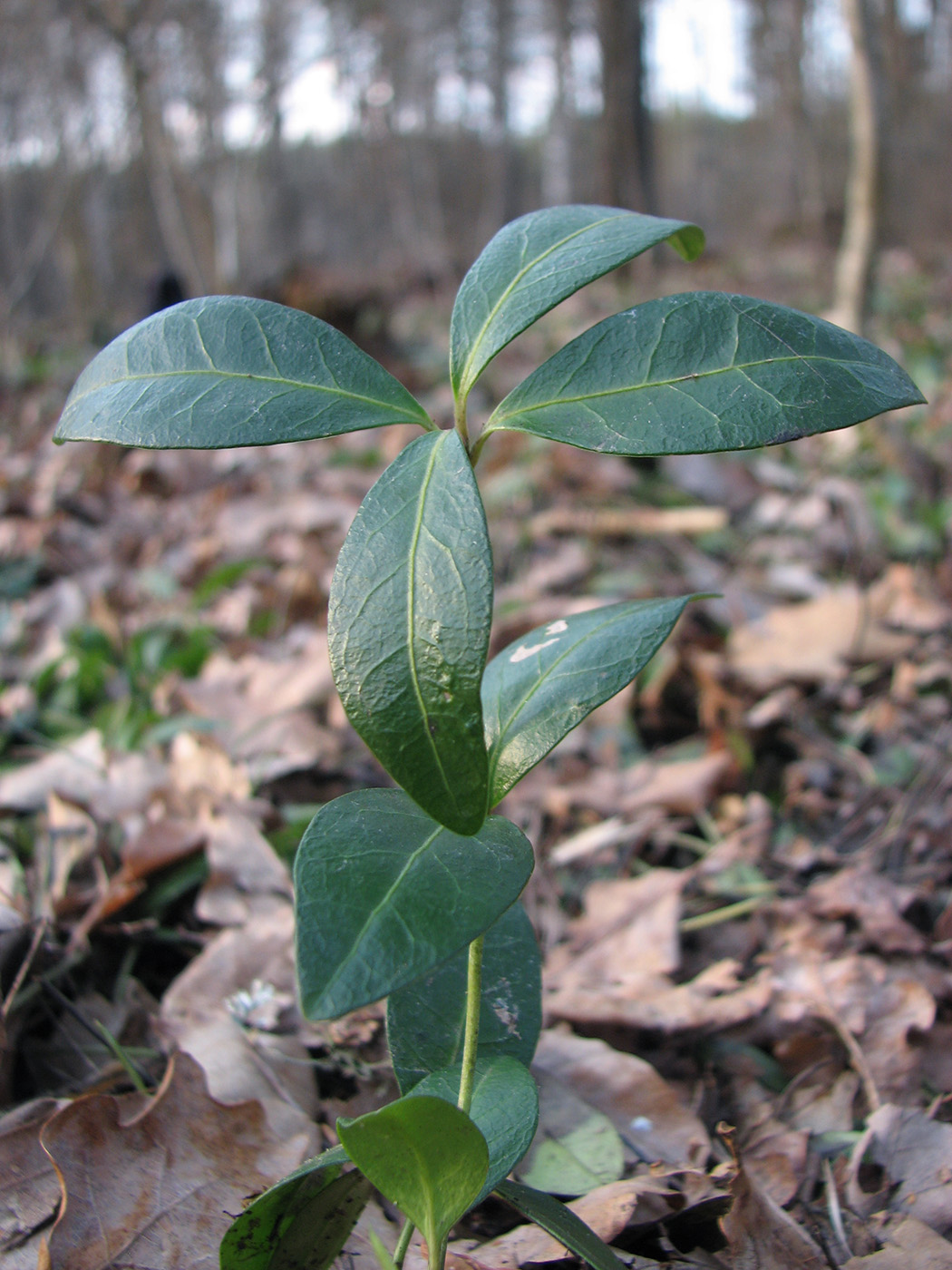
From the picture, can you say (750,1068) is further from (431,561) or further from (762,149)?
(762,149)

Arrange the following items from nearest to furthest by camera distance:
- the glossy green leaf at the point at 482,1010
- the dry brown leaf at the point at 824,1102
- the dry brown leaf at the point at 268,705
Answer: the glossy green leaf at the point at 482,1010, the dry brown leaf at the point at 824,1102, the dry brown leaf at the point at 268,705

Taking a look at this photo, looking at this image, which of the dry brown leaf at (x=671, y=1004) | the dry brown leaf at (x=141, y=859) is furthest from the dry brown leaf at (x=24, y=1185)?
the dry brown leaf at (x=671, y=1004)

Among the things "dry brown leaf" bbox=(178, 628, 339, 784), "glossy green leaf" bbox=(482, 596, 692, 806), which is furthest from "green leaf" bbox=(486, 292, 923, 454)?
"dry brown leaf" bbox=(178, 628, 339, 784)

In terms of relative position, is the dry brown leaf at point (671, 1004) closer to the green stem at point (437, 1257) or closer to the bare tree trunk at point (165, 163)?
the green stem at point (437, 1257)

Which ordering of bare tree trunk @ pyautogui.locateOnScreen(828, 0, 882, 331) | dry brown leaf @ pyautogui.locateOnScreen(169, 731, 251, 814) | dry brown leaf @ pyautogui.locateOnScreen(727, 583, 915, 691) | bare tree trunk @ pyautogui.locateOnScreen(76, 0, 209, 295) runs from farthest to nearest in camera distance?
bare tree trunk @ pyautogui.locateOnScreen(76, 0, 209, 295)
bare tree trunk @ pyautogui.locateOnScreen(828, 0, 882, 331)
dry brown leaf @ pyautogui.locateOnScreen(727, 583, 915, 691)
dry brown leaf @ pyautogui.locateOnScreen(169, 731, 251, 814)

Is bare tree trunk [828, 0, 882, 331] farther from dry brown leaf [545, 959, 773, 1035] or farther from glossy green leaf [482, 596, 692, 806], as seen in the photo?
glossy green leaf [482, 596, 692, 806]

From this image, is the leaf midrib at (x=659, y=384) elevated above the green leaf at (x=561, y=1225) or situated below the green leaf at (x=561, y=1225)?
above

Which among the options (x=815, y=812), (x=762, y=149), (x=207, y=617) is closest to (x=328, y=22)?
(x=762, y=149)

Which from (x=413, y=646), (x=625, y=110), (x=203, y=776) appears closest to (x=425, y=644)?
(x=413, y=646)

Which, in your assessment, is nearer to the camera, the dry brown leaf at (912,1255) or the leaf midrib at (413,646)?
the leaf midrib at (413,646)
